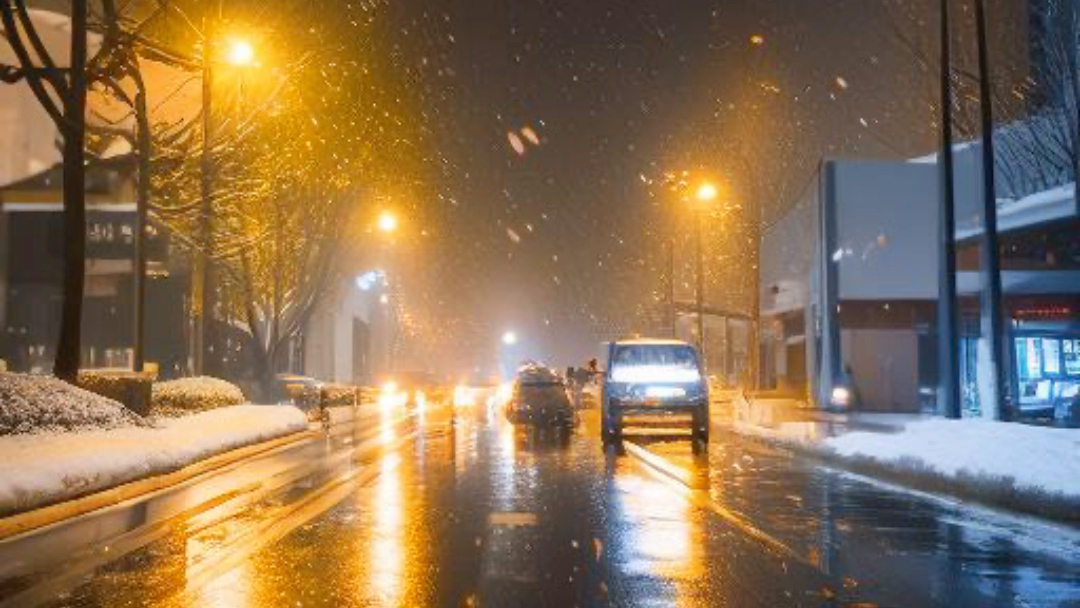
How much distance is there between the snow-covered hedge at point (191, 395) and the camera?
98.7ft

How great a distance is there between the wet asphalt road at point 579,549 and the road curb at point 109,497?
4.52 feet

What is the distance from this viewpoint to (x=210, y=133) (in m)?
30.7

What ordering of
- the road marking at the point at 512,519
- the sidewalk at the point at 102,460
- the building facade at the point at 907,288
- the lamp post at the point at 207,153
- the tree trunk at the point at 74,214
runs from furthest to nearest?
the building facade at the point at 907,288, the lamp post at the point at 207,153, the tree trunk at the point at 74,214, the sidewalk at the point at 102,460, the road marking at the point at 512,519

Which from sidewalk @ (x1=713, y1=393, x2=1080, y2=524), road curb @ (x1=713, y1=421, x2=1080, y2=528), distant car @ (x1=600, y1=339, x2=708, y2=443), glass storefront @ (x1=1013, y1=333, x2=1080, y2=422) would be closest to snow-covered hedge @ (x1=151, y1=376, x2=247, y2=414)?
distant car @ (x1=600, y1=339, x2=708, y2=443)

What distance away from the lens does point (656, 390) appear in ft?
77.5

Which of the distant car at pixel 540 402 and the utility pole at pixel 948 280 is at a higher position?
the utility pole at pixel 948 280

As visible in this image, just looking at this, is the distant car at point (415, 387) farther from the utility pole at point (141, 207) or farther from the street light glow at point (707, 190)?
the utility pole at point (141, 207)

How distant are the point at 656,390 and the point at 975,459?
8.08 m

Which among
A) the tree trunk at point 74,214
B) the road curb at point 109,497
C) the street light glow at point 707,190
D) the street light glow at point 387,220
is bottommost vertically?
the road curb at point 109,497

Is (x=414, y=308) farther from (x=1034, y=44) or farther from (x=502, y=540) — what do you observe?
(x=502, y=540)

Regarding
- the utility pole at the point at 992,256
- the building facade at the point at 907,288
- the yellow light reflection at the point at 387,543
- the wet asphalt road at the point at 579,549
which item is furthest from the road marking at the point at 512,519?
the building facade at the point at 907,288

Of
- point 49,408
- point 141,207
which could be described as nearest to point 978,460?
point 49,408

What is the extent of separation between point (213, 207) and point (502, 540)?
22.6 metres

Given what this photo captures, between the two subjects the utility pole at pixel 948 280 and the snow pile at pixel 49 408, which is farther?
the utility pole at pixel 948 280
